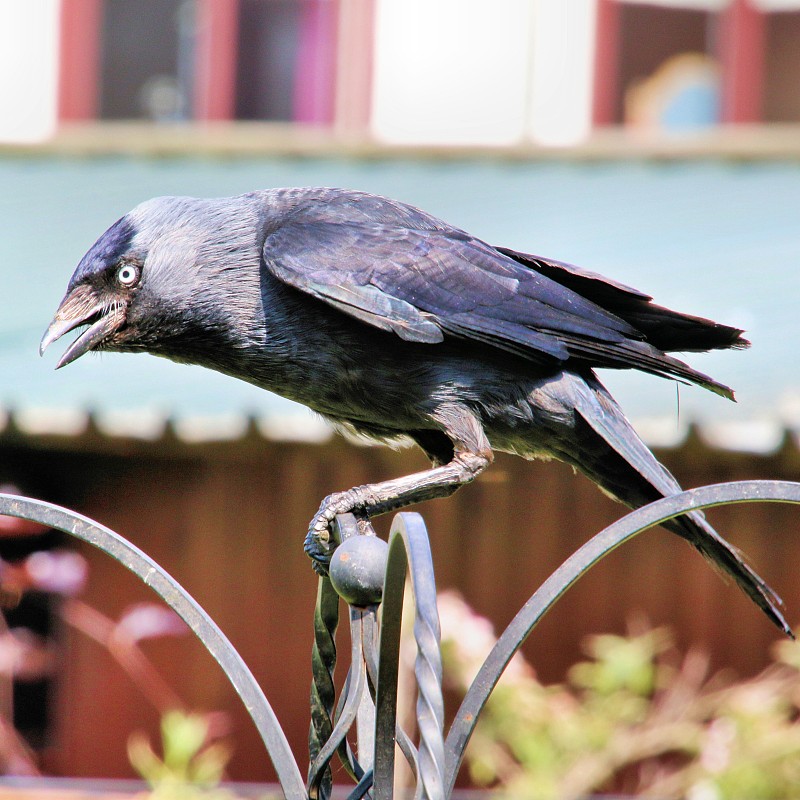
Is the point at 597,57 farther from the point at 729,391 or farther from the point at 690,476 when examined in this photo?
the point at 729,391

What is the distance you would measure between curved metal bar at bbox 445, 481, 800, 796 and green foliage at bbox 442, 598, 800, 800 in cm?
307

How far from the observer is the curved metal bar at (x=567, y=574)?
1732 mm

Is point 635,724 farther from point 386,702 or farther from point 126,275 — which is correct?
point 386,702

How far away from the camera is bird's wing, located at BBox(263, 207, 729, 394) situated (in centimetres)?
270

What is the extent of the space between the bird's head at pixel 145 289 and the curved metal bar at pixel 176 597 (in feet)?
3.10

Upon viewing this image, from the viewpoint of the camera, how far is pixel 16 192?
708 cm

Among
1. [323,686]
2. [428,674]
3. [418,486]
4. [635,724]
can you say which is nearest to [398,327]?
[418,486]

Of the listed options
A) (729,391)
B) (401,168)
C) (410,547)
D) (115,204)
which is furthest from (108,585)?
(410,547)

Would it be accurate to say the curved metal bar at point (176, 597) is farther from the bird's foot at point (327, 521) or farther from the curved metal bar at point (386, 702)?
the bird's foot at point (327, 521)

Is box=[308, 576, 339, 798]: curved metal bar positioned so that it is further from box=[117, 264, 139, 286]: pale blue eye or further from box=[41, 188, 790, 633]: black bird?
box=[117, 264, 139, 286]: pale blue eye

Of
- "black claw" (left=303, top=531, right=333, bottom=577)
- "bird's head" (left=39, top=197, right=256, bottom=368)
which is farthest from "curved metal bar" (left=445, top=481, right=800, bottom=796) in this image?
"bird's head" (left=39, top=197, right=256, bottom=368)

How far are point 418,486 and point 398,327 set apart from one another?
34 cm

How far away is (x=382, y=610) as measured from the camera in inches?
70.7

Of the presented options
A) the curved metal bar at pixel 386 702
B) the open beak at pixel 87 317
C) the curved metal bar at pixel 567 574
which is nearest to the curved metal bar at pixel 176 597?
the curved metal bar at pixel 386 702
